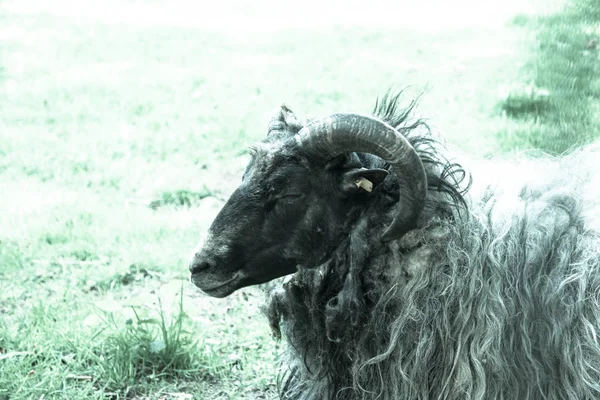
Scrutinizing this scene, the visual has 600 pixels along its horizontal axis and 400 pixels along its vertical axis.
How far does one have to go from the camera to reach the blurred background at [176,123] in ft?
15.4

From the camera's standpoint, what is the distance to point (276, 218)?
11.5 ft

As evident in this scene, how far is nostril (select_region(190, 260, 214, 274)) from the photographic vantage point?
11.6 ft

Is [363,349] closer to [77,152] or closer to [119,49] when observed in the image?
[77,152]

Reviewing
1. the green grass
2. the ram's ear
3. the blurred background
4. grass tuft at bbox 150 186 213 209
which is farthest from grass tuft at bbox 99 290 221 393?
the green grass

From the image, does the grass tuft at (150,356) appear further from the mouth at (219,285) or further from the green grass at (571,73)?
the green grass at (571,73)

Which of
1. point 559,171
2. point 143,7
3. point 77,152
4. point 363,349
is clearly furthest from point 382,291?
point 143,7

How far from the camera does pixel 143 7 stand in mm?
15156

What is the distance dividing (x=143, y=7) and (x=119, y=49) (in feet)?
10.2

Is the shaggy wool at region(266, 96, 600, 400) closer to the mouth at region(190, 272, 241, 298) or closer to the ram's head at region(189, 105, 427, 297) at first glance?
the ram's head at region(189, 105, 427, 297)

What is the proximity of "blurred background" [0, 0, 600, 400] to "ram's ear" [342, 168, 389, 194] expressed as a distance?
2.23ft

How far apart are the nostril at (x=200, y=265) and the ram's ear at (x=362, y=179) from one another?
64 cm

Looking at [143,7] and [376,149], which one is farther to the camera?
[143,7]

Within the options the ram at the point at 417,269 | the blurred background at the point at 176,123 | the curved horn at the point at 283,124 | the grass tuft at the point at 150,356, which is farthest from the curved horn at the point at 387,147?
the grass tuft at the point at 150,356

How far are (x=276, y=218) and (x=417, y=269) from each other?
2.04 ft
